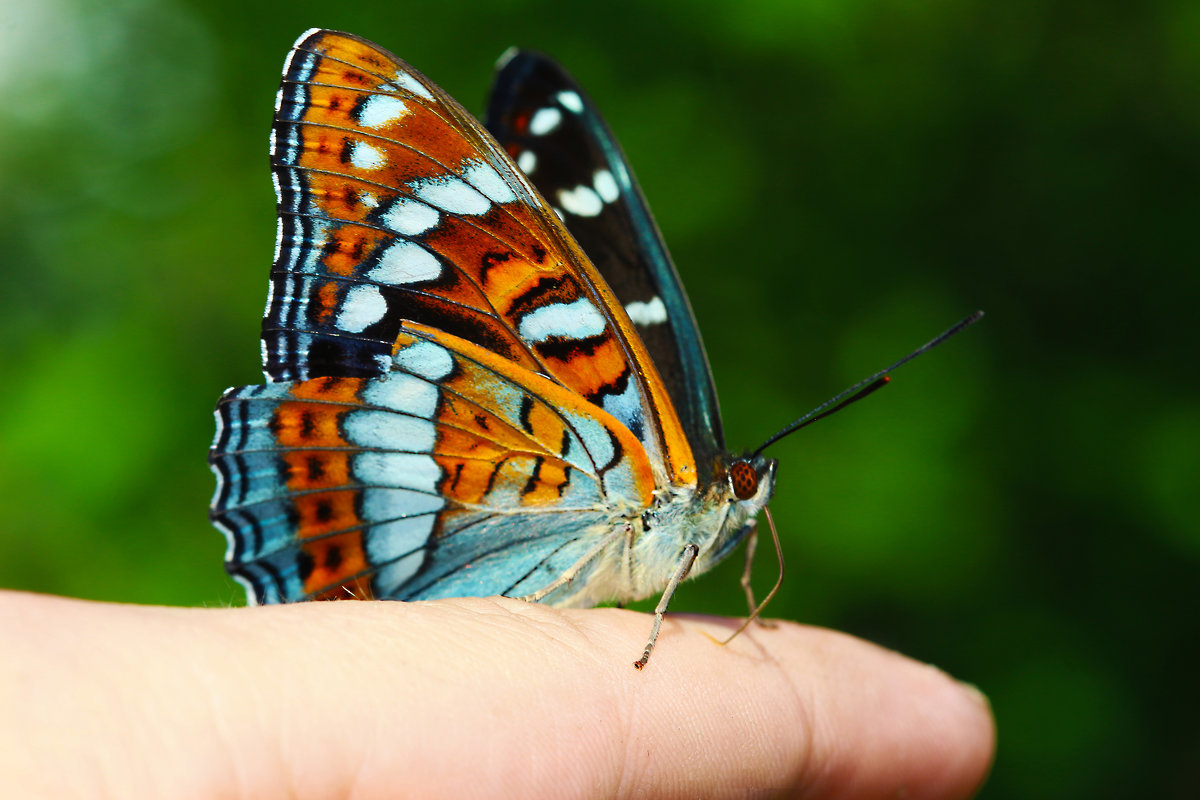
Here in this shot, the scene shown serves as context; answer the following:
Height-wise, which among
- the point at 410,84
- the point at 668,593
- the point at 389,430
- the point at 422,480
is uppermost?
the point at 410,84

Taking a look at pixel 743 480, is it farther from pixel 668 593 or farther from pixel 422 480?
pixel 422 480

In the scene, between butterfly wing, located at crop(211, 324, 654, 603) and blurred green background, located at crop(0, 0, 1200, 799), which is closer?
butterfly wing, located at crop(211, 324, 654, 603)

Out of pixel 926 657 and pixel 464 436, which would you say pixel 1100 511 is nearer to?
pixel 926 657

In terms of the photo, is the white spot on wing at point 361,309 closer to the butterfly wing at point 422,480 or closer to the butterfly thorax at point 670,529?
the butterfly wing at point 422,480

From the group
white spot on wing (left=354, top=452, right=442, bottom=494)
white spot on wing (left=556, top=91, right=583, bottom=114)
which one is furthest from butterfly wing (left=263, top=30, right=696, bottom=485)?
white spot on wing (left=556, top=91, right=583, bottom=114)

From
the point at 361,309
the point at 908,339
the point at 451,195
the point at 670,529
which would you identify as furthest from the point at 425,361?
the point at 908,339

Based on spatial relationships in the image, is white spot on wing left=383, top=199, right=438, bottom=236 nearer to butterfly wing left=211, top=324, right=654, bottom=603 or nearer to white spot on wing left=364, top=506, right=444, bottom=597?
butterfly wing left=211, top=324, right=654, bottom=603
